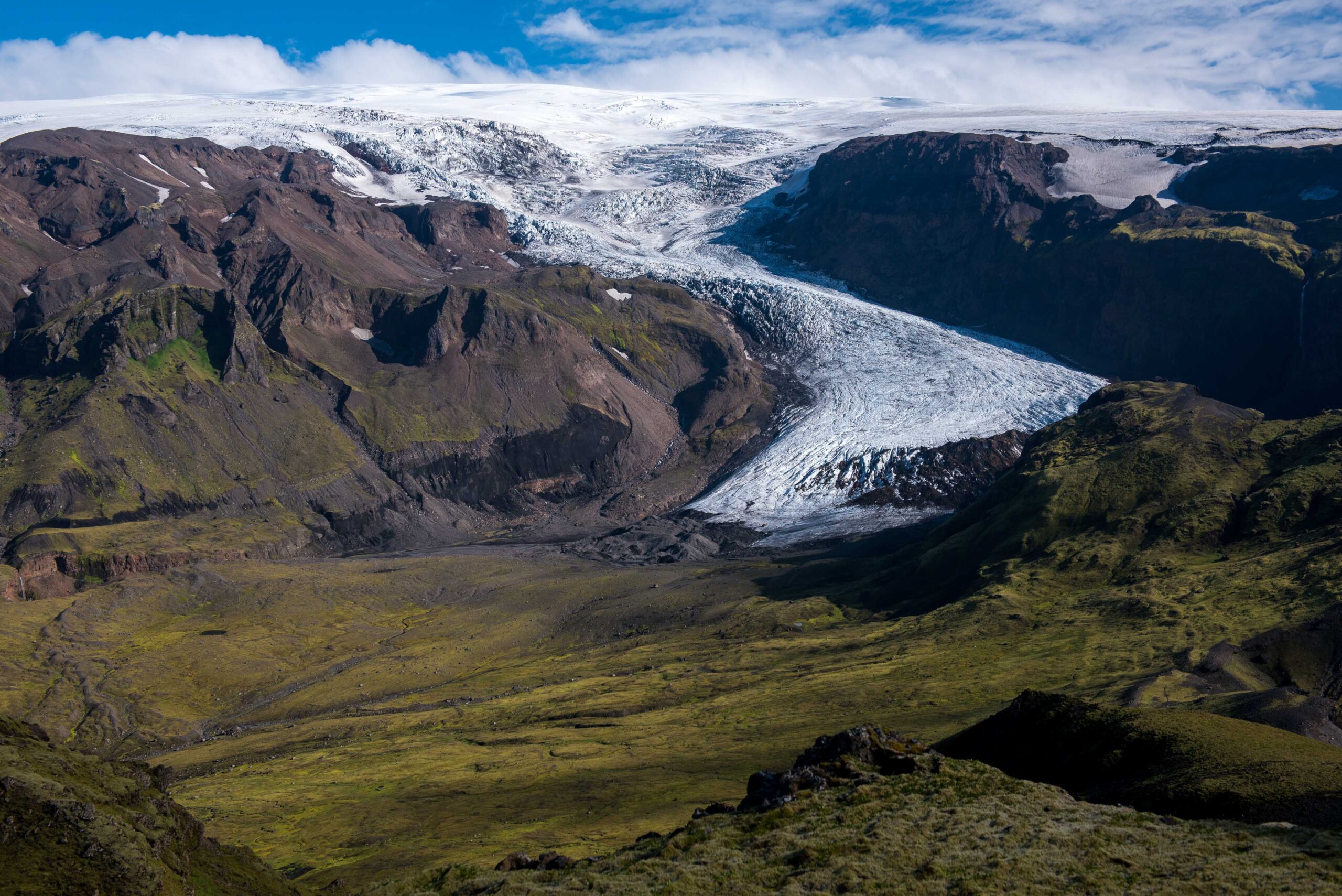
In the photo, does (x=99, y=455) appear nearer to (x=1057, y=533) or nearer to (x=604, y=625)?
(x=604, y=625)

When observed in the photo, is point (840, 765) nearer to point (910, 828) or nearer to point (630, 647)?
point (910, 828)

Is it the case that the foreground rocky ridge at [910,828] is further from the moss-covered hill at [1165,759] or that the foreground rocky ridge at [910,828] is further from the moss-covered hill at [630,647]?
the moss-covered hill at [630,647]

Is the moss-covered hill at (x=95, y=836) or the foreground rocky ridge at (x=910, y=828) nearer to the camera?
the foreground rocky ridge at (x=910, y=828)

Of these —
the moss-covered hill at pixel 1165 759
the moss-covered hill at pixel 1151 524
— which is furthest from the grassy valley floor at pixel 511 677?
the moss-covered hill at pixel 1165 759

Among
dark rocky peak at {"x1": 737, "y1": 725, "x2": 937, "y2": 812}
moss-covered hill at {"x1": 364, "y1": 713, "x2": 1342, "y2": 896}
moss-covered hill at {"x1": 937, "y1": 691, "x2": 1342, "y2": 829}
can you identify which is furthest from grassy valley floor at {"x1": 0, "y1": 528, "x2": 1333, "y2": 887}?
moss-covered hill at {"x1": 937, "y1": 691, "x2": 1342, "y2": 829}

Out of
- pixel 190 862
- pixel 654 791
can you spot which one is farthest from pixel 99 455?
pixel 190 862

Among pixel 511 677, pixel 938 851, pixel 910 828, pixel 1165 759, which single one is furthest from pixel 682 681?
pixel 938 851

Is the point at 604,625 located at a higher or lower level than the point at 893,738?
lower

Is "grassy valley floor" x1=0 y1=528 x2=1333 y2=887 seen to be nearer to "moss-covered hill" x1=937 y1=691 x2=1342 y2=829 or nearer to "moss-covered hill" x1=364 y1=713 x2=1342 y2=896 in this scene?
"moss-covered hill" x1=364 y1=713 x2=1342 y2=896
